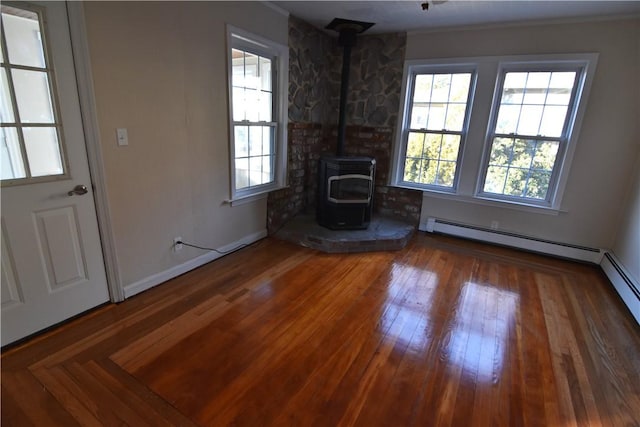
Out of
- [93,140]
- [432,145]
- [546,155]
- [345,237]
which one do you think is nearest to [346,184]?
[345,237]

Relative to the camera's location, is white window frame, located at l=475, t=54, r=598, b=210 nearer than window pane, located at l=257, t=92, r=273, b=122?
Yes

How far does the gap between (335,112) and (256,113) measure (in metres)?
1.60

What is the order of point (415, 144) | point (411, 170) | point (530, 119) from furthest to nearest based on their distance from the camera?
1. point (411, 170)
2. point (415, 144)
3. point (530, 119)

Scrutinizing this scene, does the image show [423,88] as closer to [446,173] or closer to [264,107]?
[446,173]

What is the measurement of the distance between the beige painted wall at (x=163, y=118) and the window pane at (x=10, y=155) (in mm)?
448

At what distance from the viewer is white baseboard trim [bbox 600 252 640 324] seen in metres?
2.65

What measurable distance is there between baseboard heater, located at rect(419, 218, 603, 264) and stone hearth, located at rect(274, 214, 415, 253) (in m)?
0.45

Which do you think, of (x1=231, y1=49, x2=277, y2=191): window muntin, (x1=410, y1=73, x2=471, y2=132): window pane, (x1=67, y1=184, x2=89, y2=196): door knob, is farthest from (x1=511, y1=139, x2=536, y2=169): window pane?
(x1=67, y1=184, x2=89, y2=196): door knob

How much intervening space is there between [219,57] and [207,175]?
3.49 ft

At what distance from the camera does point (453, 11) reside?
127 inches

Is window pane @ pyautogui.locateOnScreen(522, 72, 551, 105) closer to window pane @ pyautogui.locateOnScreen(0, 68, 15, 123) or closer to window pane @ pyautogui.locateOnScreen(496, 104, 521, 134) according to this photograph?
window pane @ pyautogui.locateOnScreen(496, 104, 521, 134)

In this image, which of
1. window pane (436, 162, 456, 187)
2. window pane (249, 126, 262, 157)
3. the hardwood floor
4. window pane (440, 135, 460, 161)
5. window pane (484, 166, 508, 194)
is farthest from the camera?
window pane (436, 162, 456, 187)

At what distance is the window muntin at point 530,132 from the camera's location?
3484 mm

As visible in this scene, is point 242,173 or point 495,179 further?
point 495,179
